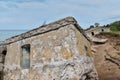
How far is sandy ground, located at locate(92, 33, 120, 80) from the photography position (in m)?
21.4

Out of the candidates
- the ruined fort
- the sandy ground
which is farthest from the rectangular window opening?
the sandy ground

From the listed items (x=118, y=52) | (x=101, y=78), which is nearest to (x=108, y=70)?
(x=101, y=78)

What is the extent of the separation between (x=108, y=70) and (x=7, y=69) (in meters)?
9.49

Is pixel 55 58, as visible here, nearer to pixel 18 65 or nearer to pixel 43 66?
pixel 43 66

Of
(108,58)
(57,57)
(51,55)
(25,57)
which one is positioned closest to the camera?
(57,57)

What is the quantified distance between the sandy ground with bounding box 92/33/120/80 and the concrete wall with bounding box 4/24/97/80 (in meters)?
6.73

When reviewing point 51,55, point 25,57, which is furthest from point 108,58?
point 51,55

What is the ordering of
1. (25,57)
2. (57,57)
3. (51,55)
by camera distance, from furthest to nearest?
(25,57), (51,55), (57,57)

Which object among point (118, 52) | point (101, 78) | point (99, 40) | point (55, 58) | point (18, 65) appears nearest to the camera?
point (55, 58)

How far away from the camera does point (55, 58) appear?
44.5ft

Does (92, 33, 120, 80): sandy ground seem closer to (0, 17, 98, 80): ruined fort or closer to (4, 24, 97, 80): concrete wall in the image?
(0, 17, 98, 80): ruined fort

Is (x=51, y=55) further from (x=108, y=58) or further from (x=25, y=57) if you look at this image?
(x=108, y=58)

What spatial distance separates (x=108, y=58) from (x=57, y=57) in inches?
427

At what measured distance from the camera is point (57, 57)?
13.5 metres
